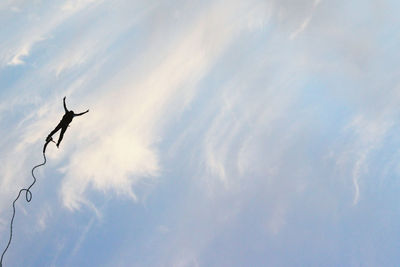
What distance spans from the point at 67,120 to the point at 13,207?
800 cm

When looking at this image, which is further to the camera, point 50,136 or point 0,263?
point 50,136

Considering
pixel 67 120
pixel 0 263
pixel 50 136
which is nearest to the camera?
pixel 0 263

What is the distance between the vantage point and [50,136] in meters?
27.6

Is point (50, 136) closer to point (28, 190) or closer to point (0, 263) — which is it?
point (28, 190)

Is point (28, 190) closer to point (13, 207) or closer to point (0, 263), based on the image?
point (13, 207)

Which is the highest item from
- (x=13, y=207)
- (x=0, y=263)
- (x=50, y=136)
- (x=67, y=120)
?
(x=67, y=120)

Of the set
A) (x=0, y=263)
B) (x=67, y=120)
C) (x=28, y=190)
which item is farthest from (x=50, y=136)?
(x=0, y=263)

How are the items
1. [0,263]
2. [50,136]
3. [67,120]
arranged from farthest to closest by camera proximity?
[67,120] < [50,136] < [0,263]

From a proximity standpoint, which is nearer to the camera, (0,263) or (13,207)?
(0,263)

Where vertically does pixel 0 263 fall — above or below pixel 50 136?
below

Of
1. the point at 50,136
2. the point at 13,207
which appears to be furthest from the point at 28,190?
the point at 50,136

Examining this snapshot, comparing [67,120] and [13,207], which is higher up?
[67,120]

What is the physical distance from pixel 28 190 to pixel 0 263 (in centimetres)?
741

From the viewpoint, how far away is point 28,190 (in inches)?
1172
